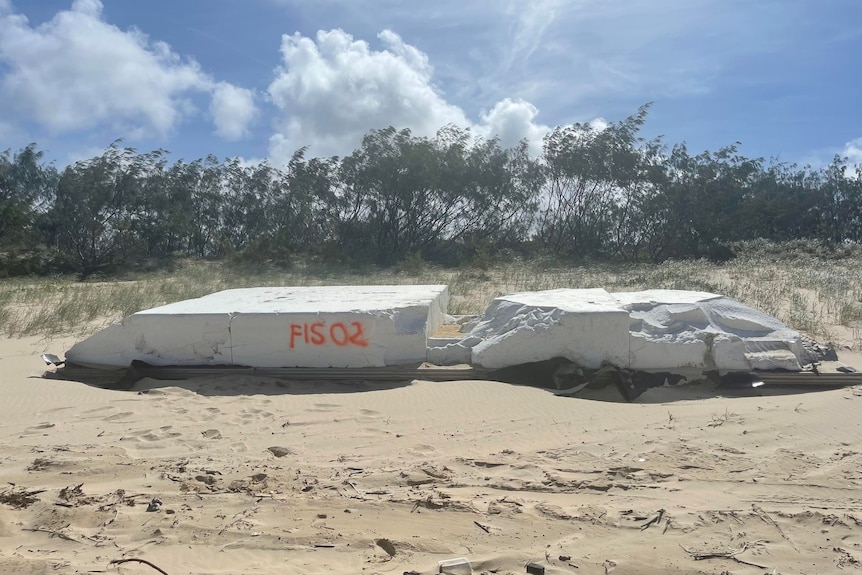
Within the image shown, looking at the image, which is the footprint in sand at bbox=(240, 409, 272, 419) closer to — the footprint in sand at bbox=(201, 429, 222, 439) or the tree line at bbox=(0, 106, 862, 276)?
the footprint in sand at bbox=(201, 429, 222, 439)

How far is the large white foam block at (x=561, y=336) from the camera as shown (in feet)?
20.2

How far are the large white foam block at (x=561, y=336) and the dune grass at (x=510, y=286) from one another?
→ 3285 millimetres

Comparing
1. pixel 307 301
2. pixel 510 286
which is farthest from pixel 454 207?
pixel 307 301

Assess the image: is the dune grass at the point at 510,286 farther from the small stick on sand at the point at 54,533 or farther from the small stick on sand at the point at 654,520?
the small stick on sand at the point at 54,533

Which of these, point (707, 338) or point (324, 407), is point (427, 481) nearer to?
point (324, 407)

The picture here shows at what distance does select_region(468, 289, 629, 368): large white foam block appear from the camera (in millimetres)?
6156

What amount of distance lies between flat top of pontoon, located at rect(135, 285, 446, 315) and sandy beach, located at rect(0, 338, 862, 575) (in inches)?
38.9

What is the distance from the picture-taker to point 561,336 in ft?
20.5

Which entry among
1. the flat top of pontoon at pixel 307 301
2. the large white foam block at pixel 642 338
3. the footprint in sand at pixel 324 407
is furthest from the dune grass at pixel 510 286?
the footprint in sand at pixel 324 407

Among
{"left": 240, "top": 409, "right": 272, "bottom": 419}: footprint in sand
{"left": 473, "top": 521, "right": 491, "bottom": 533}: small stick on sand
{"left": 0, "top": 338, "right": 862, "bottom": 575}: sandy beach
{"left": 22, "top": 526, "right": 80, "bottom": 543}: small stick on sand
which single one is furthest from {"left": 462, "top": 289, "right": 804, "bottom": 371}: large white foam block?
{"left": 22, "top": 526, "right": 80, "bottom": 543}: small stick on sand

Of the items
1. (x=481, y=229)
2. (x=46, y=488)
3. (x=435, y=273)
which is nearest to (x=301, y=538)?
(x=46, y=488)

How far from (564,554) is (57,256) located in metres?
22.9

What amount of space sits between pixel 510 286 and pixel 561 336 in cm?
761

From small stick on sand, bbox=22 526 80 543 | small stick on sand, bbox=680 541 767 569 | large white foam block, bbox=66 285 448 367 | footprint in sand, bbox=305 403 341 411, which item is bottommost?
small stick on sand, bbox=22 526 80 543
